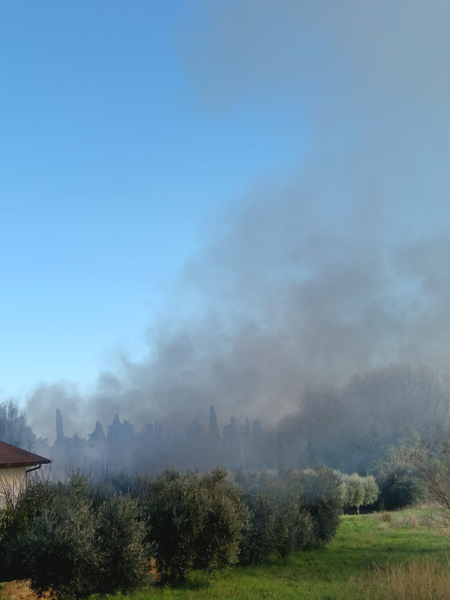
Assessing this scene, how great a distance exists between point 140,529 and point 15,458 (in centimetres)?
994

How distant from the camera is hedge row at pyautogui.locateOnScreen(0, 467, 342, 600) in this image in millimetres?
11062

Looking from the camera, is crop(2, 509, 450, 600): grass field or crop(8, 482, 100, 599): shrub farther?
crop(2, 509, 450, 600): grass field

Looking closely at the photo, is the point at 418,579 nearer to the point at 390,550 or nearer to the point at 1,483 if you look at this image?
the point at 390,550

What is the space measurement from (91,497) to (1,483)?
2.51 m

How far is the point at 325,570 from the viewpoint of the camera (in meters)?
16.4

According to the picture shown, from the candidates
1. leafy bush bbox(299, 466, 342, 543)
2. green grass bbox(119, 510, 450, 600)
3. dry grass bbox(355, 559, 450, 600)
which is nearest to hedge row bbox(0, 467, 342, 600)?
green grass bbox(119, 510, 450, 600)

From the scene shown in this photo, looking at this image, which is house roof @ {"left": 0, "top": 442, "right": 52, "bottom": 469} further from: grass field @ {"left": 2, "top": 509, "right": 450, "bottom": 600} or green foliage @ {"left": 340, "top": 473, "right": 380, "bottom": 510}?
green foliage @ {"left": 340, "top": 473, "right": 380, "bottom": 510}

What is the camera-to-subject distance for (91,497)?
14.1 metres

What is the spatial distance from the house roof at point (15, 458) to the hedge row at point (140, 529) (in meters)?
4.26

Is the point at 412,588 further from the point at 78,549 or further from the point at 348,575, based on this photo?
the point at 78,549

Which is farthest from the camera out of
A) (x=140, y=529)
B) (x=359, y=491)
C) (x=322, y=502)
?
(x=359, y=491)

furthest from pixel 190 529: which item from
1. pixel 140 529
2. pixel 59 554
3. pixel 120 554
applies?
pixel 59 554

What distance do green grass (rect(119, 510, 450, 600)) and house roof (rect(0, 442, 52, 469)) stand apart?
862cm

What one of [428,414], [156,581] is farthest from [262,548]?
[428,414]
